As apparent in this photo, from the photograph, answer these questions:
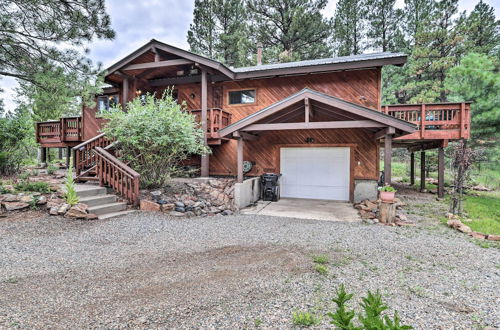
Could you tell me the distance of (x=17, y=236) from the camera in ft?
13.7

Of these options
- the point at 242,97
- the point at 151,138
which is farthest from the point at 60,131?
the point at 242,97

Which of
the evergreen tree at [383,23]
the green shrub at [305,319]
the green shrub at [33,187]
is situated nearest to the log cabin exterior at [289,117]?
the green shrub at [33,187]

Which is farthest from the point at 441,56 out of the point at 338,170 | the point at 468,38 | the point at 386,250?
the point at 386,250

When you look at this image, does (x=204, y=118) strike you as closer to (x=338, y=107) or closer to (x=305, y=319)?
(x=338, y=107)

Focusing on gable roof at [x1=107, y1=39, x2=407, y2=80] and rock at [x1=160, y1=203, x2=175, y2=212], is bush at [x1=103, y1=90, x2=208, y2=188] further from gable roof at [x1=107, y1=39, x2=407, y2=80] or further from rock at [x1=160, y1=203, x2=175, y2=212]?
gable roof at [x1=107, y1=39, x2=407, y2=80]

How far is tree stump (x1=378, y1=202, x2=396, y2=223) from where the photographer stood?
5.89 meters

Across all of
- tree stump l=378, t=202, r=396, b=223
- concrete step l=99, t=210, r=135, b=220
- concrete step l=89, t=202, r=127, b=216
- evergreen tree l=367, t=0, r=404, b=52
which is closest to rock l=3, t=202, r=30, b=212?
concrete step l=89, t=202, r=127, b=216

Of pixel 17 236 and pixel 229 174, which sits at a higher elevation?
pixel 229 174

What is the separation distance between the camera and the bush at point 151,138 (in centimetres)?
663

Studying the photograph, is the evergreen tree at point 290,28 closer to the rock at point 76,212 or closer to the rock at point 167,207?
the rock at point 167,207

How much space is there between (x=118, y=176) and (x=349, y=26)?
63.8 feet

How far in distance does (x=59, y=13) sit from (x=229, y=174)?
672 centimetres

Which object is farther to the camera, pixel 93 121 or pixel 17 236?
pixel 93 121

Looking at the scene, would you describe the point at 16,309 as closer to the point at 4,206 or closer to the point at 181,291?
the point at 181,291
